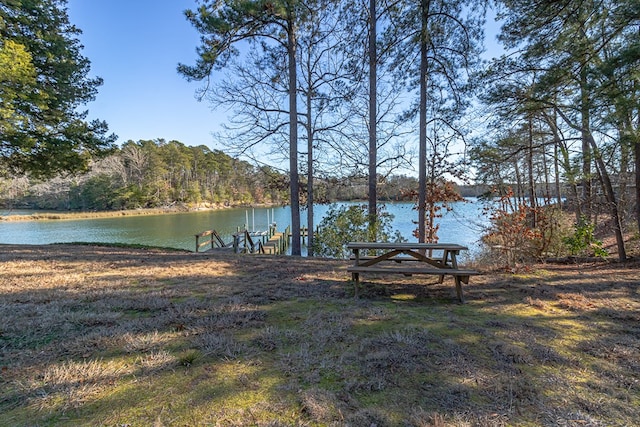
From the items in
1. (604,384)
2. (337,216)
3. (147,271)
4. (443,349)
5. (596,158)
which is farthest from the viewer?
(337,216)

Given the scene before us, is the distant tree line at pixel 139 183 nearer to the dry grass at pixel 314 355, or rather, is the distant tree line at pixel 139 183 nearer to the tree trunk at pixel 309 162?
the tree trunk at pixel 309 162

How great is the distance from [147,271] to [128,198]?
152 feet

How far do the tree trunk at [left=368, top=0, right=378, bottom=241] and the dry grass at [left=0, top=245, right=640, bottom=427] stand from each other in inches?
164

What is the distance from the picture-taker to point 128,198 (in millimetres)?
43312

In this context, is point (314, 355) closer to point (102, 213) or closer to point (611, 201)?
point (611, 201)

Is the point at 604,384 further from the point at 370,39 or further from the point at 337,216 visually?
the point at 370,39

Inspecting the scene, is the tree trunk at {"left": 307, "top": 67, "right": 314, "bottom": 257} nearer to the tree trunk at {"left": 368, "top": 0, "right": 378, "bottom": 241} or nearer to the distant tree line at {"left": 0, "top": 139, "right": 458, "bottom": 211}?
the tree trunk at {"left": 368, "top": 0, "right": 378, "bottom": 241}

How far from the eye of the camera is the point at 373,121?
24.9 feet

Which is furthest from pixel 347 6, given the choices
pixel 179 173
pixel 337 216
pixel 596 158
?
pixel 179 173

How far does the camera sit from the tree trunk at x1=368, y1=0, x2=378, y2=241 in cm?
718

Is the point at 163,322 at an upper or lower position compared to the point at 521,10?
lower

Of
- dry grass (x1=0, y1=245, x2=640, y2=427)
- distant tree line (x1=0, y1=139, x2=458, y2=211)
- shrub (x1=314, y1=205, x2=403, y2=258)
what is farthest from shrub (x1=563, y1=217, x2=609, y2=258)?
distant tree line (x1=0, y1=139, x2=458, y2=211)

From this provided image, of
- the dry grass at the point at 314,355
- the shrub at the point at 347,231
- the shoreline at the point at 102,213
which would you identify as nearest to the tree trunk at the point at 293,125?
the shrub at the point at 347,231

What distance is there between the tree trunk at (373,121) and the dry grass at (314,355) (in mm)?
4171
